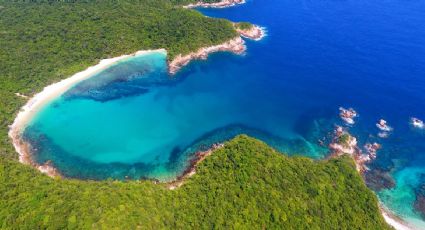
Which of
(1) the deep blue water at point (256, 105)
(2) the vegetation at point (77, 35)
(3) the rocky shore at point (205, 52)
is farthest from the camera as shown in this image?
(3) the rocky shore at point (205, 52)

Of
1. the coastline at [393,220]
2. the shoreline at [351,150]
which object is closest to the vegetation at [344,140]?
the shoreline at [351,150]

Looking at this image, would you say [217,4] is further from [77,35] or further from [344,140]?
[344,140]

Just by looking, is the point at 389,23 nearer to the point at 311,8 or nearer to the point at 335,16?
the point at 335,16

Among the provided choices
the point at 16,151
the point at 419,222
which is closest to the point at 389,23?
the point at 419,222

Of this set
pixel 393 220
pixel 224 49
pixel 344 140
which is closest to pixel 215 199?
pixel 393 220

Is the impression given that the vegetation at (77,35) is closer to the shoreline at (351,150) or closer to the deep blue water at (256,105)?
the deep blue water at (256,105)
